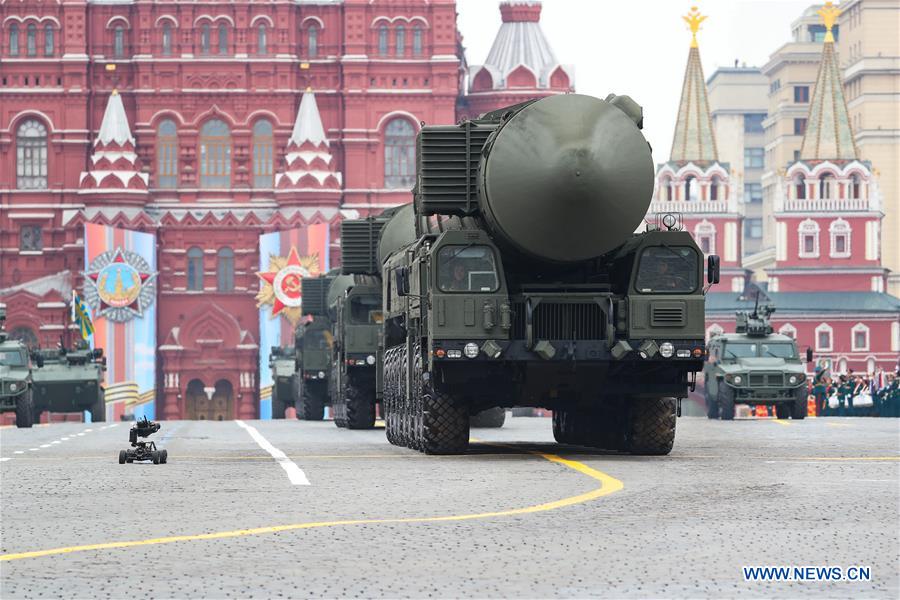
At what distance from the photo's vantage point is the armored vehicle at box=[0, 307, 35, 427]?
4638 cm

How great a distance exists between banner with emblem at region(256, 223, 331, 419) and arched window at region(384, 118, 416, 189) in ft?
19.4

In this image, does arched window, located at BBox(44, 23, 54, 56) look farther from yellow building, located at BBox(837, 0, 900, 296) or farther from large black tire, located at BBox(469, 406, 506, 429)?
yellow building, located at BBox(837, 0, 900, 296)

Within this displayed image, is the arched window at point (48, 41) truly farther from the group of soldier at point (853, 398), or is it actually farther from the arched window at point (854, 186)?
the arched window at point (854, 186)

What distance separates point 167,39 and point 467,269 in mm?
77253

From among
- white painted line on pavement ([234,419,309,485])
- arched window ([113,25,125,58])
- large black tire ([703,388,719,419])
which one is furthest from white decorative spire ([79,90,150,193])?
white painted line on pavement ([234,419,309,485])

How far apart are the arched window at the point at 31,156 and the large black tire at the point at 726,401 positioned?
58.5 meters

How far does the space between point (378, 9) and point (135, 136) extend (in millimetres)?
13174

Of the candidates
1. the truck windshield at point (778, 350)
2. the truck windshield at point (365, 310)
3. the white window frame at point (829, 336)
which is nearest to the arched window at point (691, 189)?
the white window frame at point (829, 336)

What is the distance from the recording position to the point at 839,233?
13450cm

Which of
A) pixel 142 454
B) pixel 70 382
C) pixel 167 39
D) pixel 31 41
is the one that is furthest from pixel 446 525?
pixel 31 41

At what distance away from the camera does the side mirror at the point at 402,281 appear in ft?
83.0

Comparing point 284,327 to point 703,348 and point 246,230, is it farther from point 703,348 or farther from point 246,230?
point 703,348

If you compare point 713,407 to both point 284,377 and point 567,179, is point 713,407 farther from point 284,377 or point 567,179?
point 567,179

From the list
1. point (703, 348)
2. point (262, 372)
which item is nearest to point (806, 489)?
point (703, 348)
